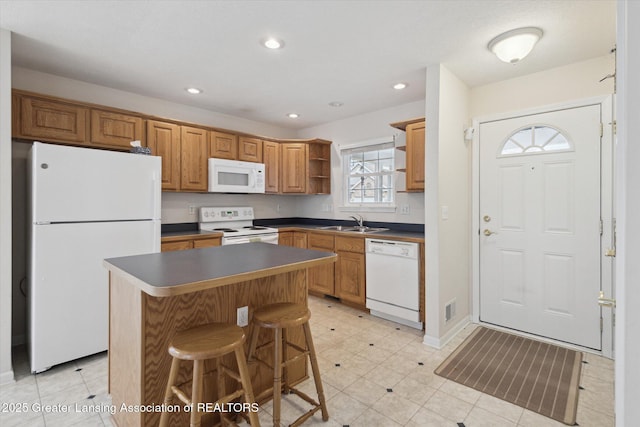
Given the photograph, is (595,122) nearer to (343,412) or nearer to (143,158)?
(343,412)

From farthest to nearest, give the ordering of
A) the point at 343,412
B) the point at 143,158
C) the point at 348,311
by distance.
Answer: the point at 348,311
the point at 143,158
the point at 343,412

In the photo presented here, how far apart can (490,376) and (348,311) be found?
1.67 meters

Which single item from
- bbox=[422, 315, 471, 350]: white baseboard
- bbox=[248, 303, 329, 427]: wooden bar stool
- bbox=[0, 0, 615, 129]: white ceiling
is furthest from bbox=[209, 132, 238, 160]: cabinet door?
bbox=[422, 315, 471, 350]: white baseboard

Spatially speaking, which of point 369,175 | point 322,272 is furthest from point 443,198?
point 322,272

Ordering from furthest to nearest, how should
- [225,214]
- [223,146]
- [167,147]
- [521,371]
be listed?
[225,214] → [223,146] → [167,147] → [521,371]

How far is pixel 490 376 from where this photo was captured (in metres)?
2.28

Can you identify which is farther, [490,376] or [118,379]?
[490,376]

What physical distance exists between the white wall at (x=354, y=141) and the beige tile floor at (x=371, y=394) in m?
1.71

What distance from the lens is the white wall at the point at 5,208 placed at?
215 cm

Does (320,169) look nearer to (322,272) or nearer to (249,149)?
(249,149)

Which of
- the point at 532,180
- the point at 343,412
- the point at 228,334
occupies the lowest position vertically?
the point at 343,412

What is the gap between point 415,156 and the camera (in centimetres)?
331

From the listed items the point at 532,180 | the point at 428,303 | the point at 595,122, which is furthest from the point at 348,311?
the point at 595,122

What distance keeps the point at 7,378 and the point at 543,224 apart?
177 inches
